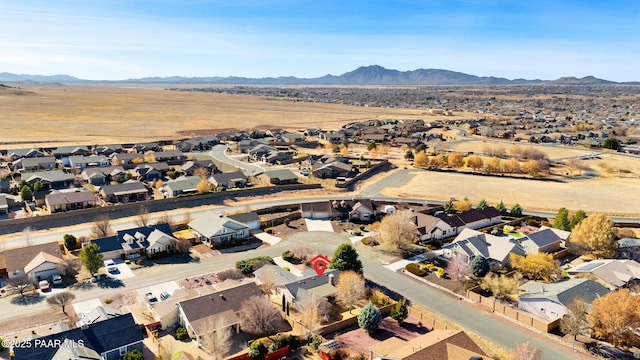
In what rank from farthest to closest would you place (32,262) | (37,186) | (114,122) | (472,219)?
(114,122)
(37,186)
(472,219)
(32,262)

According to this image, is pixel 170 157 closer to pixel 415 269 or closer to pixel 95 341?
pixel 415 269

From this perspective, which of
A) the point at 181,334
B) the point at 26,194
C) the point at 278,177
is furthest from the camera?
the point at 278,177

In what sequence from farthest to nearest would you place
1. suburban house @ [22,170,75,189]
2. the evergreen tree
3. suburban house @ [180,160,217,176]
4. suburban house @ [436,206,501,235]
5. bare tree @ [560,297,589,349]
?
1. suburban house @ [180,160,217,176]
2. suburban house @ [22,170,75,189]
3. suburban house @ [436,206,501,235]
4. the evergreen tree
5. bare tree @ [560,297,589,349]

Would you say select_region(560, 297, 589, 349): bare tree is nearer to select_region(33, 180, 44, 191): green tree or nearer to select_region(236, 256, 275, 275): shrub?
select_region(236, 256, 275, 275): shrub

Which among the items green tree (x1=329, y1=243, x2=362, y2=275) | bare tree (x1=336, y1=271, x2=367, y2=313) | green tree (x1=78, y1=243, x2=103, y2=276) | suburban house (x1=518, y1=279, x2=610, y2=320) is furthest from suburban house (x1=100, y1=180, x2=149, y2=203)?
suburban house (x1=518, y1=279, x2=610, y2=320)

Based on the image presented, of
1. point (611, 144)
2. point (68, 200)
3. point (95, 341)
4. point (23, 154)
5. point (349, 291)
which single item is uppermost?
point (23, 154)

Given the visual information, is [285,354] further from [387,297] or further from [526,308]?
[526,308]

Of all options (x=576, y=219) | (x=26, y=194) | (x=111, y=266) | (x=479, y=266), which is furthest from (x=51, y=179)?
(x=576, y=219)
